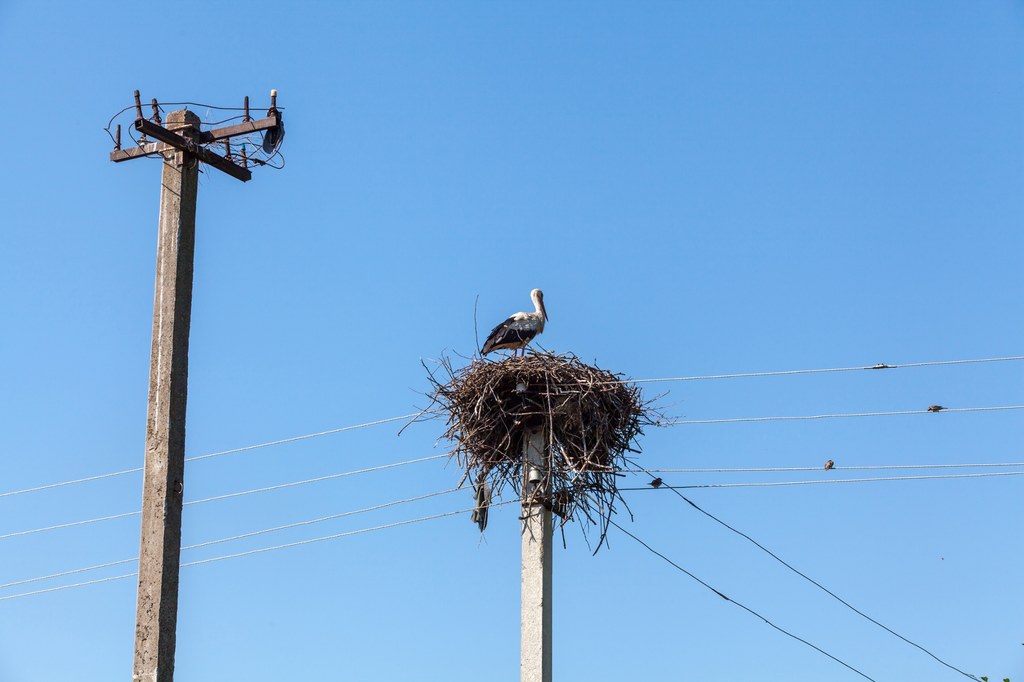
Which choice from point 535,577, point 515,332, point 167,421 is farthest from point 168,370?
point 515,332

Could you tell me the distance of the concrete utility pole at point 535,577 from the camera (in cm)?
962

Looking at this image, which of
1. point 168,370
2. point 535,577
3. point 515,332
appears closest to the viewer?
point 168,370

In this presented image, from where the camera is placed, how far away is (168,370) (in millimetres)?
9273

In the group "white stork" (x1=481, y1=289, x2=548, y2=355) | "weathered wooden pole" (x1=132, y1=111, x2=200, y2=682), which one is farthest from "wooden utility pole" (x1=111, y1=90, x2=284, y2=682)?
"white stork" (x1=481, y1=289, x2=548, y2=355)

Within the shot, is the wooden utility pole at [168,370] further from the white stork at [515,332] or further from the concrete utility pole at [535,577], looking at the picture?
the white stork at [515,332]

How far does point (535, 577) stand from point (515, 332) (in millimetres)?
3664

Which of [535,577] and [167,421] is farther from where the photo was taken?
[535,577]

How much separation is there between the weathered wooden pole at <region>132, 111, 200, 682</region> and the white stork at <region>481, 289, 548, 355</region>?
384 cm

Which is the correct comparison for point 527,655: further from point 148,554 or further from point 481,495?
point 148,554

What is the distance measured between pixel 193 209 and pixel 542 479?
324cm

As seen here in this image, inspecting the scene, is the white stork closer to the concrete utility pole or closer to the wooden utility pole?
the concrete utility pole

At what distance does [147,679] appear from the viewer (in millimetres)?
8617

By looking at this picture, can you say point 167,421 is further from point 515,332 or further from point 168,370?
point 515,332

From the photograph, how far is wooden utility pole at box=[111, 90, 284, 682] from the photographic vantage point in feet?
28.7
